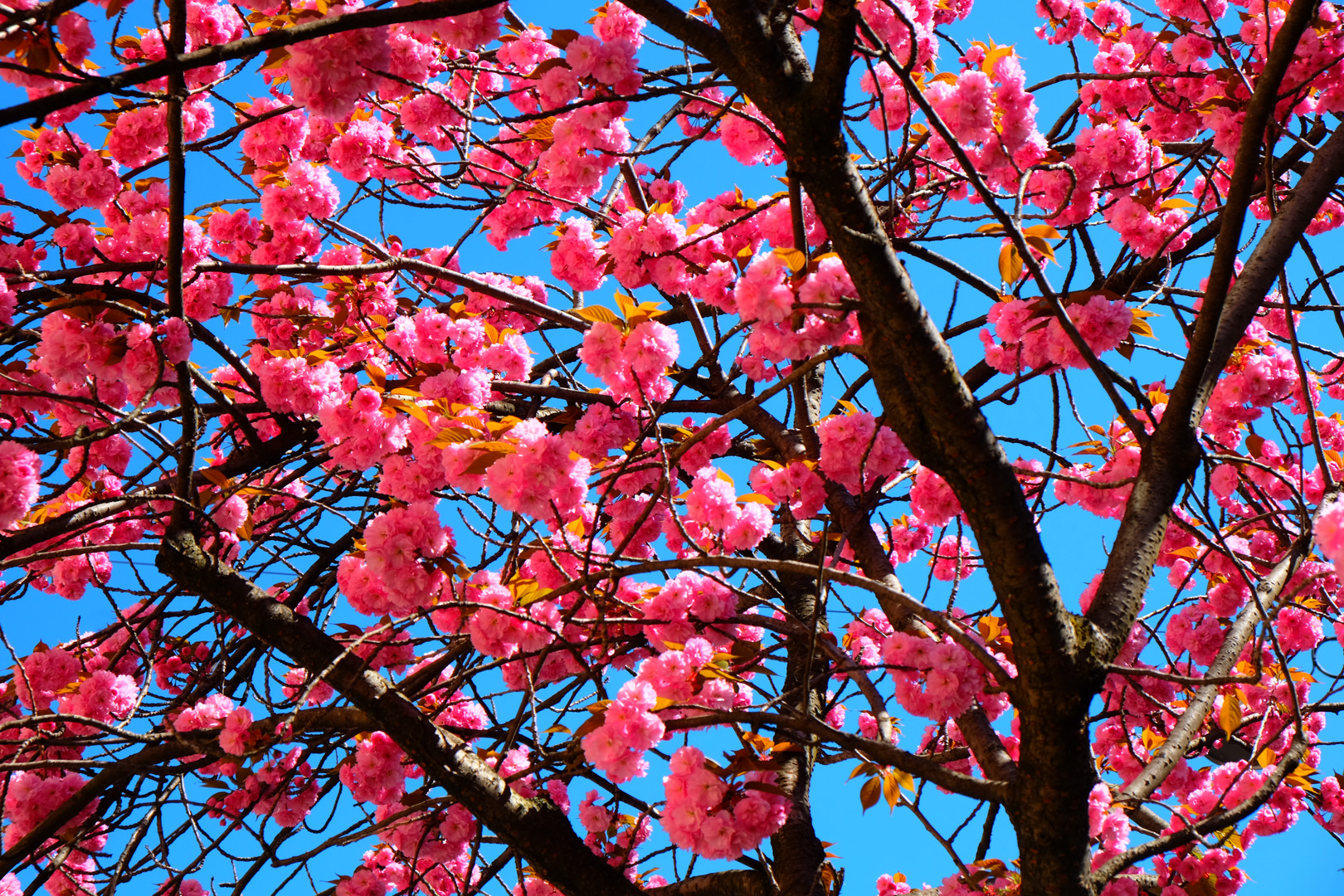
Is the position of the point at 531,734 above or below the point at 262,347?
below

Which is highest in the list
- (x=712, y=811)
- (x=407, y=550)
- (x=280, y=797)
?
Answer: (x=280, y=797)

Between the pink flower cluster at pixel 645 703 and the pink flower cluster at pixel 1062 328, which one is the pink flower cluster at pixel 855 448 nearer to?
the pink flower cluster at pixel 1062 328

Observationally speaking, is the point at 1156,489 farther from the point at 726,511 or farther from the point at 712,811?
the point at 712,811

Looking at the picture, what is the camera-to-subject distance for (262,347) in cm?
399

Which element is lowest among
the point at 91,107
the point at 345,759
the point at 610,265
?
the point at 345,759

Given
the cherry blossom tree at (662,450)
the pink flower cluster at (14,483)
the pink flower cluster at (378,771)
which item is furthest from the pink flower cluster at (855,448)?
the pink flower cluster at (14,483)

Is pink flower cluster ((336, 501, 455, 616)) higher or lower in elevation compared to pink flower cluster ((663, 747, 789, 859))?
higher

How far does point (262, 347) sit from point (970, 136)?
113 inches

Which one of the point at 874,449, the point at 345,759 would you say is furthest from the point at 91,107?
the point at 874,449

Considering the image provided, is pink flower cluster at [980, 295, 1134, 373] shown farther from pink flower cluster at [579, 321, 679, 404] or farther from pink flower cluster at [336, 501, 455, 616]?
pink flower cluster at [336, 501, 455, 616]

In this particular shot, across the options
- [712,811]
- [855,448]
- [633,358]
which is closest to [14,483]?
[633,358]

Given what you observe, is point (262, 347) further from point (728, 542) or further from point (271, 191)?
point (728, 542)

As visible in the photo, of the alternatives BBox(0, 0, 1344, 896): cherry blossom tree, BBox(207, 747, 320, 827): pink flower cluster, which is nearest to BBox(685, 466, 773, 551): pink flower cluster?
BBox(0, 0, 1344, 896): cherry blossom tree

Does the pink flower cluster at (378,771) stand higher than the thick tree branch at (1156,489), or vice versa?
the pink flower cluster at (378,771)
